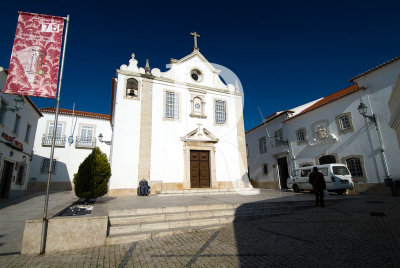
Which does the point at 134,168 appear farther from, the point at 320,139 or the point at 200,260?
the point at 320,139

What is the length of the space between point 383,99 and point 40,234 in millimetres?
17077

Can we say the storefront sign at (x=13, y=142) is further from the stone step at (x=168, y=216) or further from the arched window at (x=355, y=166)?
the arched window at (x=355, y=166)

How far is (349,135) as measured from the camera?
1445 cm

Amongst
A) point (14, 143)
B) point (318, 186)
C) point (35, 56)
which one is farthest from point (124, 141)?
point (318, 186)

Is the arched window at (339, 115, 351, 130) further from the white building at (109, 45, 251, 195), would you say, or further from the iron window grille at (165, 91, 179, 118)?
the iron window grille at (165, 91, 179, 118)

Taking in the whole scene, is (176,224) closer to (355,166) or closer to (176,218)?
(176,218)

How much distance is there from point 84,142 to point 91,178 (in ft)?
63.5

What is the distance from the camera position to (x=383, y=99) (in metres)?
12.6

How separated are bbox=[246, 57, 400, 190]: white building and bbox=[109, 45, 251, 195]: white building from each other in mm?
6189

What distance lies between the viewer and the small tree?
23.2ft

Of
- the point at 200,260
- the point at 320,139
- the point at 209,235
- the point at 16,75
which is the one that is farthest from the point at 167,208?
the point at 320,139

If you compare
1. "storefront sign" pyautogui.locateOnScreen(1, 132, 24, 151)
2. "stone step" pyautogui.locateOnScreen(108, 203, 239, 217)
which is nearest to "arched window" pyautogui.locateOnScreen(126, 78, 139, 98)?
"storefront sign" pyautogui.locateOnScreen(1, 132, 24, 151)

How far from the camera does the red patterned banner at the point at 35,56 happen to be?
442 cm

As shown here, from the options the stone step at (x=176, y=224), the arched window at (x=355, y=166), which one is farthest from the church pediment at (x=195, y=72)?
the stone step at (x=176, y=224)
